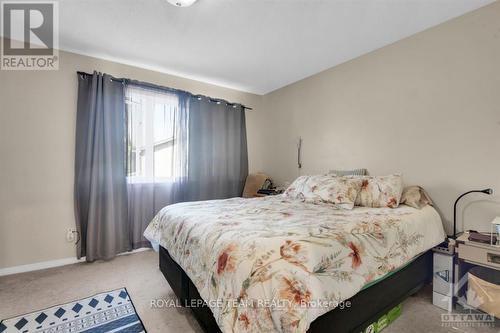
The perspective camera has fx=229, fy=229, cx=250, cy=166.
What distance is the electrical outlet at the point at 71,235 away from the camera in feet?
8.67

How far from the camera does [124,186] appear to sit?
2881mm

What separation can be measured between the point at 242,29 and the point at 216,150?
6.04ft

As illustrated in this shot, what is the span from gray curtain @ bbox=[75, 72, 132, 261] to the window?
0.18 m

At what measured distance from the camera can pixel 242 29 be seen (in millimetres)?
2256

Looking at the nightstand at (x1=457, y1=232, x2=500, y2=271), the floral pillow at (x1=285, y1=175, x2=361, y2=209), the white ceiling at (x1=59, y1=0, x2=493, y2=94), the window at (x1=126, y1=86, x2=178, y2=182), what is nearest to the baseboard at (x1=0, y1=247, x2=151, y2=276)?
the window at (x1=126, y1=86, x2=178, y2=182)

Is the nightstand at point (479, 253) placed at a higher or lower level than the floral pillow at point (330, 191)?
lower

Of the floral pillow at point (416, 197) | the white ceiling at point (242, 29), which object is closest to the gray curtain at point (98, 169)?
the white ceiling at point (242, 29)

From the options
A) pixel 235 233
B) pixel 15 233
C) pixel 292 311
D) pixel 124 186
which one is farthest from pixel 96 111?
pixel 292 311

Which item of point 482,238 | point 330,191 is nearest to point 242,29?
point 330,191

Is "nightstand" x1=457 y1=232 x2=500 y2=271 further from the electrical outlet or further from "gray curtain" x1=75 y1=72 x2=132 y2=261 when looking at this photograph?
the electrical outlet

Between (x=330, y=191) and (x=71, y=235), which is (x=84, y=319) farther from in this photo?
(x=330, y=191)

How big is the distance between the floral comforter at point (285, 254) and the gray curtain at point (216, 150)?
1488mm

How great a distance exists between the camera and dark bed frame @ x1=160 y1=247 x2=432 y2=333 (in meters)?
1.25

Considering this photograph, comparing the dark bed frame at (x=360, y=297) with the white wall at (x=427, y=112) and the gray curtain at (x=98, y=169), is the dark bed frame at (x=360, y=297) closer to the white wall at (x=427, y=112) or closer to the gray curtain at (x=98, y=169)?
the white wall at (x=427, y=112)
